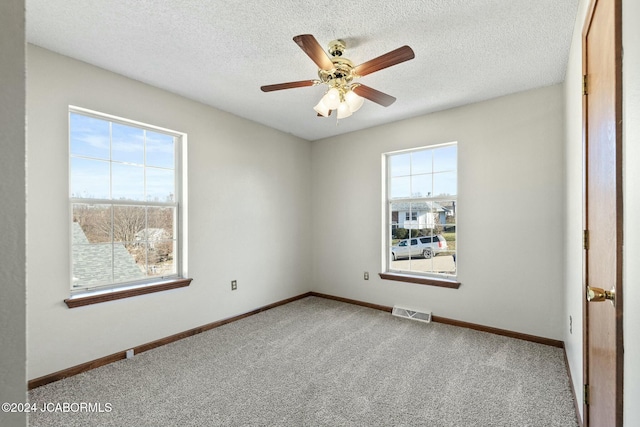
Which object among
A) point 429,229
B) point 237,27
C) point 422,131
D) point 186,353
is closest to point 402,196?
point 429,229

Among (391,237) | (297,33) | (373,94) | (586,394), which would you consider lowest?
(586,394)

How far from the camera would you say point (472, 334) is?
3.10 meters

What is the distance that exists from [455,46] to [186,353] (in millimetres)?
3374

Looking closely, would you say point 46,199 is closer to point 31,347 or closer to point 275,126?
point 31,347

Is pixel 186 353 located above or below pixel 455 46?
below

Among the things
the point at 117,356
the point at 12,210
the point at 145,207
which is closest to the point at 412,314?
the point at 117,356

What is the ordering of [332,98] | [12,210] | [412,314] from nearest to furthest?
[12,210]
[332,98]
[412,314]

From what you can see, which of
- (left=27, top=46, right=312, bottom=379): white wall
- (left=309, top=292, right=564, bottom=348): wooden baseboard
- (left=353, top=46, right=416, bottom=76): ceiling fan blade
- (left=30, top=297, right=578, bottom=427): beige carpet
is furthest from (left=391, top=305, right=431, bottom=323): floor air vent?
(left=353, top=46, right=416, bottom=76): ceiling fan blade

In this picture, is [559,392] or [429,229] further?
[429,229]

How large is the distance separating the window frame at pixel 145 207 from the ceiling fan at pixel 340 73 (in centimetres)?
145

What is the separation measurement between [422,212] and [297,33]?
2.50m

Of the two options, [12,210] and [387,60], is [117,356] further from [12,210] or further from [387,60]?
[387,60]

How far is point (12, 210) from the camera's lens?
1.82 feet

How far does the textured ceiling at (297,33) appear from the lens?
181cm
